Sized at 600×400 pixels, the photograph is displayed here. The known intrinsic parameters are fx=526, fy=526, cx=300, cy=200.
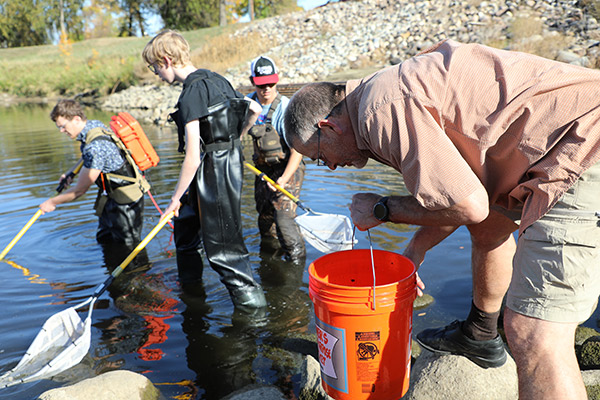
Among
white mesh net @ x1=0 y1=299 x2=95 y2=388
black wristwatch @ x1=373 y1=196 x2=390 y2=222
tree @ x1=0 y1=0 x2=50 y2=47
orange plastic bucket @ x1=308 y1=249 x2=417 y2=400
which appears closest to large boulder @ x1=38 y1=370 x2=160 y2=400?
white mesh net @ x1=0 y1=299 x2=95 y2=388

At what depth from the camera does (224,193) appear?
3.93 meters

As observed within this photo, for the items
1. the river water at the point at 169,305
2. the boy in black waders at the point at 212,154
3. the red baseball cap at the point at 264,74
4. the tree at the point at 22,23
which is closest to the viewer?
the river water at the point at 169,305

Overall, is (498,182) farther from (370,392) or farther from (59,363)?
(59,363)

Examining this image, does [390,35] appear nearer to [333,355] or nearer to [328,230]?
[328,230]

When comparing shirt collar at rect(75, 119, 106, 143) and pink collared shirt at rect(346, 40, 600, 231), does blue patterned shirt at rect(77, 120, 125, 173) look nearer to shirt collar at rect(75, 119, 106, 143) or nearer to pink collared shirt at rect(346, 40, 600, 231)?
shirt collar at rect(75, 119, 106, 143)

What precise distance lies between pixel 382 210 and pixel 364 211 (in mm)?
130

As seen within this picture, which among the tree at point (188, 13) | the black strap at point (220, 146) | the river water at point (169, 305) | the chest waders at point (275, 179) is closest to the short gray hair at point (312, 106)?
the black strap at point (220, 146)

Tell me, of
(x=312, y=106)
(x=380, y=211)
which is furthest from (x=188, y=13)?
(x=380, y=211)

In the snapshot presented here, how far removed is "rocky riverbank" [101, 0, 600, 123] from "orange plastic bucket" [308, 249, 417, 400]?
14.0m

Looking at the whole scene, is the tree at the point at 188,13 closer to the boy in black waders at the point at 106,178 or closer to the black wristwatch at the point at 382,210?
the boy in black waders at the point at 106,178

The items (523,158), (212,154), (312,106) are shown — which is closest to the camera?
(523,158)

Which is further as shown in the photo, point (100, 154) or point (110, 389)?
point (100, 154)

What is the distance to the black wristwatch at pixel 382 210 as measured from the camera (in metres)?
2.43

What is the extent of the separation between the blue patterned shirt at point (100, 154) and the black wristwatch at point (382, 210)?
12.2ft
